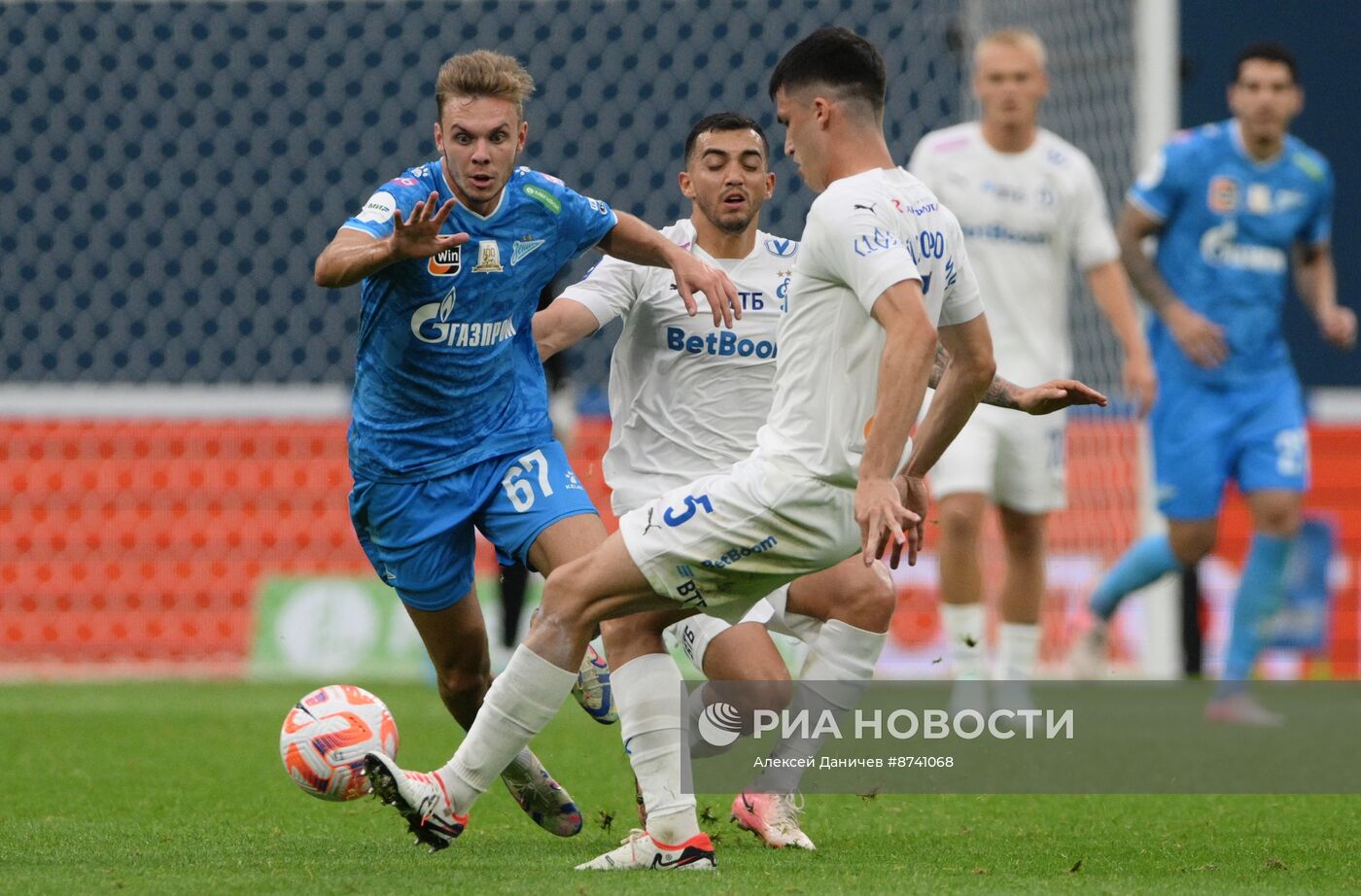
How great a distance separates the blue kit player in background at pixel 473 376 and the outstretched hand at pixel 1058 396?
0.89 metres

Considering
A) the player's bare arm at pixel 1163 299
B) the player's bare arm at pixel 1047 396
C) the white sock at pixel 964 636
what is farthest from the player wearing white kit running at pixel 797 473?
the player's bare arm at pixel 1163 299

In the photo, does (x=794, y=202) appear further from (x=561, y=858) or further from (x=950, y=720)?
(x=561, y=858)

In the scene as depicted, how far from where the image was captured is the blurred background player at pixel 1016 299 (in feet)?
28.0

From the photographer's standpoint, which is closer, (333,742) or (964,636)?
(333,742)

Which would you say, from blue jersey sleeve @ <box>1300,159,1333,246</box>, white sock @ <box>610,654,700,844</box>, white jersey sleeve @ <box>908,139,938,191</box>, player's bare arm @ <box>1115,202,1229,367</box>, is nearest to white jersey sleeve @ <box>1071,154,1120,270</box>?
player's bare arm @ <box>1115,202,1229,367</box>

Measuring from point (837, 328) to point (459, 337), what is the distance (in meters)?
1.31

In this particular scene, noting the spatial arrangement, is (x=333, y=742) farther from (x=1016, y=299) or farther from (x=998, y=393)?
(x=1016, y=299)

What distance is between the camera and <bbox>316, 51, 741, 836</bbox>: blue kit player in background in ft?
17.6

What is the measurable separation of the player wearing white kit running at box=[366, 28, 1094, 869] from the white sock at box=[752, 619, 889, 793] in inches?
29.9

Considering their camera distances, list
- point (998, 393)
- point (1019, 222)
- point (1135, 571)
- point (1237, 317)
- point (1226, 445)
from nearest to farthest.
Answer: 1. point (998, 393)
2. point (1019, 222)
3. point (1226, 445)
4. point (1237, 317)
5. point (1135, 571)

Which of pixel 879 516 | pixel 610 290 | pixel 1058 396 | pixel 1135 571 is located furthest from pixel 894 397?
pixel 1135 571

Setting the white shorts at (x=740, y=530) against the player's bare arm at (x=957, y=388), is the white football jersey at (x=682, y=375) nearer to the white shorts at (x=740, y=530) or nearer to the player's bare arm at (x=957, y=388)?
the player's bare arm at (x=957, y=388)

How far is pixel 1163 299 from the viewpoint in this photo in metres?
9.20

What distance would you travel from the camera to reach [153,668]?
12258 millimetres
